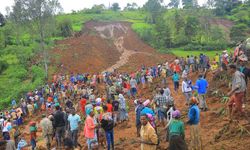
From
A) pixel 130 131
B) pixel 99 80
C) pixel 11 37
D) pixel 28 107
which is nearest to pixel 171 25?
pixel 11 37

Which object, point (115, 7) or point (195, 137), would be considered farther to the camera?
point (115, 7)

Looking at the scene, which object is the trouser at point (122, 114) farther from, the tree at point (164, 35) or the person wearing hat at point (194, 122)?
the tree at point (164, 35)

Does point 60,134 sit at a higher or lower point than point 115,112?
A: higher

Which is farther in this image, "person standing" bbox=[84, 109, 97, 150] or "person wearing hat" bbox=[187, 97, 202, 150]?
"person standing" bbox=[84, 109, 97, 150]

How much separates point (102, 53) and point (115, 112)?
3244 cm

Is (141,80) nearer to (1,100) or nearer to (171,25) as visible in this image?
(1,100)

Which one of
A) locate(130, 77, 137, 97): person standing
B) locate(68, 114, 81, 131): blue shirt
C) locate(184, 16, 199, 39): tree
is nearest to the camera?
locate(68, 114, 81, 131): blue shirt

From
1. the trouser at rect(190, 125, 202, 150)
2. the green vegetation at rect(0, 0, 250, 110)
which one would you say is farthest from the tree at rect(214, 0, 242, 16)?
the trouser at rect(190, 125, 202, 150)

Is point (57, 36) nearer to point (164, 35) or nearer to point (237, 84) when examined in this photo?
point (164, 35)

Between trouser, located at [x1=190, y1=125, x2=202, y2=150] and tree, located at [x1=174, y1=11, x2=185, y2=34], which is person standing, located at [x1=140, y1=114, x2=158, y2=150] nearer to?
trouser, located at [x1=190, y1=125, x2=202, y2=150]

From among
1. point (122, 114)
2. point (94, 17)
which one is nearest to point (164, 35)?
point (94, 17)

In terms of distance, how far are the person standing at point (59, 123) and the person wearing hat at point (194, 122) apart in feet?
15.1

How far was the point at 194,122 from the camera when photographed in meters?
9.20

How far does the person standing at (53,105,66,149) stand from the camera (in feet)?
39.3
